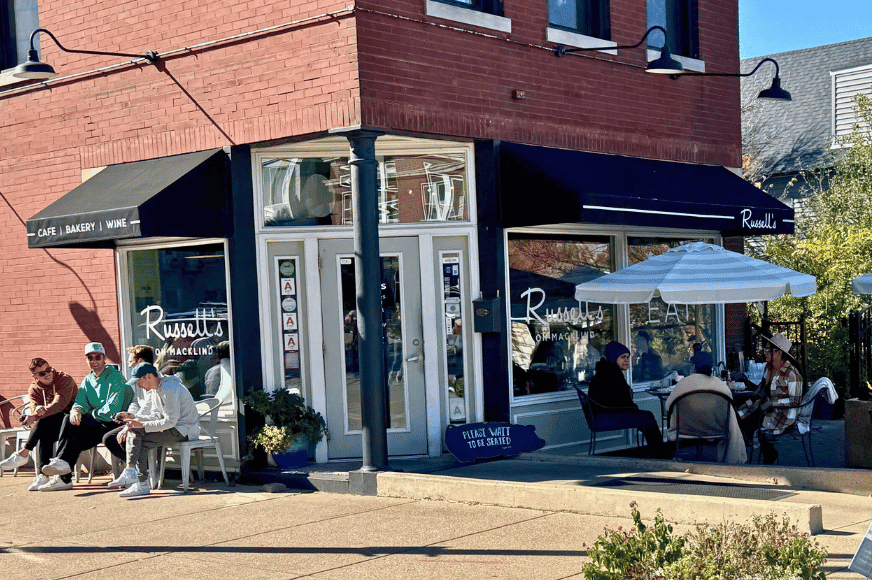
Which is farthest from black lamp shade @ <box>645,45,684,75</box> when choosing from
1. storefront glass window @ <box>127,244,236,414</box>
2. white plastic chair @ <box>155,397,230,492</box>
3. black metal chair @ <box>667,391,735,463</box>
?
white plastic chair @ <box>155,397,230,492</box>

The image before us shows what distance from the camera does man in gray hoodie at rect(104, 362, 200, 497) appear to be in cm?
1005

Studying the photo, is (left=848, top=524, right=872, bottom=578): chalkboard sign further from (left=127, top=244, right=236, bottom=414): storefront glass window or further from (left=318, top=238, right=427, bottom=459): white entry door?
(left=127, top=244, right=236, bottom=414): storefront glass window

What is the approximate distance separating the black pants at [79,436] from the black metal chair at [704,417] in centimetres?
545

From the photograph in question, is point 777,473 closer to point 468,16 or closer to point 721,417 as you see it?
point 721,417

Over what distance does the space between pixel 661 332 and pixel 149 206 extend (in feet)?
20.5

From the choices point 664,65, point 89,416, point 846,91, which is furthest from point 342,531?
point 846,91

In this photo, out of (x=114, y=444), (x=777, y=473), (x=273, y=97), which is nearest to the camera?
(x=777, y=473)

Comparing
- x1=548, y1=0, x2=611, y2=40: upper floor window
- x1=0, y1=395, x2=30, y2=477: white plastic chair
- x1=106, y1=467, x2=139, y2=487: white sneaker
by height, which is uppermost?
x1=548, y1=0, x2=611, y2=40: upper floor window

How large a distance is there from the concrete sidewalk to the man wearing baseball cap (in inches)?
28.8

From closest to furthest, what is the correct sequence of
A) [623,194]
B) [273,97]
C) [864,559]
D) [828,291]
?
1. [864,559]
2. [273,97]
3. [623,194]
4. [828,291]

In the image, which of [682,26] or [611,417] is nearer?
[611,417]

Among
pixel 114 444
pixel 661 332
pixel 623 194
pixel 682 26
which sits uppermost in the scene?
pixel 682 26

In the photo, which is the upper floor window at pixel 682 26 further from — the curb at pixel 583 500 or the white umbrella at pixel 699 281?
the curb at pixel 583 500

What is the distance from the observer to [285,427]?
33.5 feet
